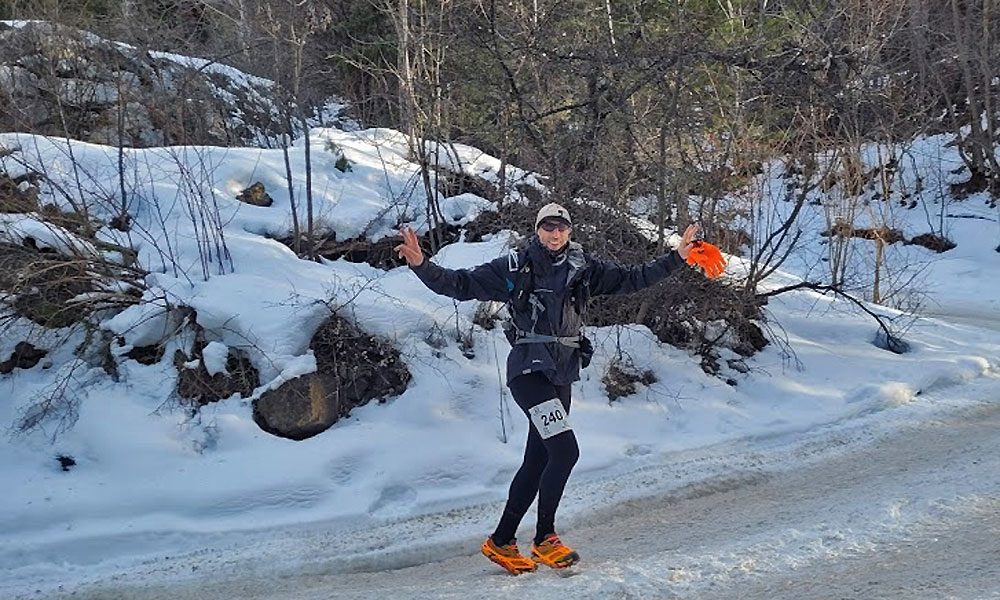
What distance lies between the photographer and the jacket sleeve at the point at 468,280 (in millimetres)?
4121

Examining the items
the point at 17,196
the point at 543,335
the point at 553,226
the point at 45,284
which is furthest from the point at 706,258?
the point at 17,196

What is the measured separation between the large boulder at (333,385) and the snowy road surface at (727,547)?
108 centimetres

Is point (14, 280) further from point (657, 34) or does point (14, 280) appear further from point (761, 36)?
point (761, 36)

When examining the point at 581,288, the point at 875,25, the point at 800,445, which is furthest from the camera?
the point at 875,25

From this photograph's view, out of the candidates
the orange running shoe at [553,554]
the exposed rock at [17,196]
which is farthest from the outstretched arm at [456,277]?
the exposed rock at [17,196]

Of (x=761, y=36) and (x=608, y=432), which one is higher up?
(x=761, y=36)

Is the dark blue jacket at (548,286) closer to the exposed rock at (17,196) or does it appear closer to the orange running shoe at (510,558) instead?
the orange running shoe at (510,558)

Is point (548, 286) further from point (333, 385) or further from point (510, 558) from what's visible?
point (333, 385)

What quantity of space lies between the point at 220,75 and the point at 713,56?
31.3 feet

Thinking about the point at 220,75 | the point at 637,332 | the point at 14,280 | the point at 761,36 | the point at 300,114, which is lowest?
the point at 637,332

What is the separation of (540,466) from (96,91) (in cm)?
760

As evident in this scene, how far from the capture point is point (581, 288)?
4383mm

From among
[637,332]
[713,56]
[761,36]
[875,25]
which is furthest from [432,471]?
[875,25]

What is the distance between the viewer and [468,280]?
4.24 m
